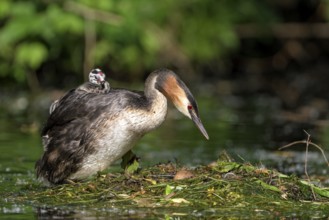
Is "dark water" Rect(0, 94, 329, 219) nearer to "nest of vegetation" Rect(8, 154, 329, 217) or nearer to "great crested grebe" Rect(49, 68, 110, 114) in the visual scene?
"nest of vegetation" Rect(8, 154, 329, 217)

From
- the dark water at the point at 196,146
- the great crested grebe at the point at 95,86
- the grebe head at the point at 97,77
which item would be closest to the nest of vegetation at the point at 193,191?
the dark water at the point at 196,146

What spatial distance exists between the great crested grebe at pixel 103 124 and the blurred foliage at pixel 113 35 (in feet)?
31.3

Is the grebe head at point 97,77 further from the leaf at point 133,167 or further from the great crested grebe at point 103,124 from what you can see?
the leaf at point 133,167

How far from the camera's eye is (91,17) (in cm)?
1891

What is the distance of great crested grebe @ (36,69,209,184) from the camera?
862 centimetres

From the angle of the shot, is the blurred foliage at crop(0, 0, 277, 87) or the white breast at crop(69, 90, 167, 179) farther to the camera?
the blurred foliage at crop(0, 0, 277, 87)

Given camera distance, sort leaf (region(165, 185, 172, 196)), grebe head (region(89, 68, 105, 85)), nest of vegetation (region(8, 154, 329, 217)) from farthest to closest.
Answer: grebe head (region(89, 68, 105, 85)) → leaf (region(165, 185, 172, 196)) → nest of vegetation (region(8, 154, 329, 217))

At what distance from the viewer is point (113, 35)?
19.1 metres

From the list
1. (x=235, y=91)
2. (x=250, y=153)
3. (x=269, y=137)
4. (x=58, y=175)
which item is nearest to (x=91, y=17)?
(x=235, y=91)

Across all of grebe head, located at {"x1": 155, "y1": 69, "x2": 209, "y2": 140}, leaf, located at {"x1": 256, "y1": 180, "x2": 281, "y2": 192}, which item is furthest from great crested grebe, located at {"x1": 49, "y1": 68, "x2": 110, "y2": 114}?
leaf, located at {"x1": 256, "y1": 180, "x2": 281, "y2": 192}

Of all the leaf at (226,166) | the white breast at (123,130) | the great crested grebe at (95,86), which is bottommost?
the leaf at (226,166)

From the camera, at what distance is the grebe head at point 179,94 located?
8641 millimetres

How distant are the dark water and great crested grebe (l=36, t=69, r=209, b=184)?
0.51 m

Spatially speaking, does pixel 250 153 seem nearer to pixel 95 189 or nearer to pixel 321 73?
pixel 95 189
